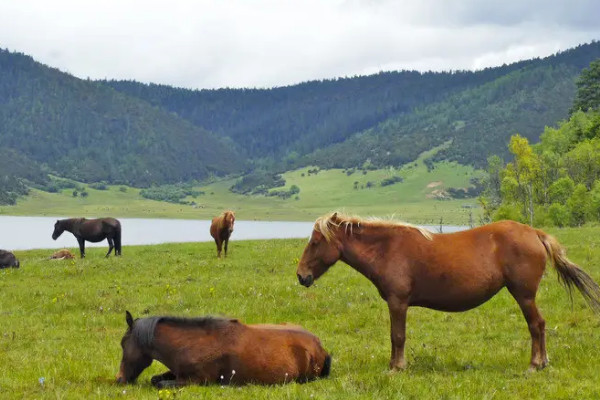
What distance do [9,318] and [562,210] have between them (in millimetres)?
70552

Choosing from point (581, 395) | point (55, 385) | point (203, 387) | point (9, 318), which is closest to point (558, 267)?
point (581, 395)

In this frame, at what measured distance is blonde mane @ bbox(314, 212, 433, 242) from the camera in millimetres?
11055

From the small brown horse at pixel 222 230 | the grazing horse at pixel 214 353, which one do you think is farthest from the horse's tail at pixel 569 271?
the small brown horse at pixel 222 230

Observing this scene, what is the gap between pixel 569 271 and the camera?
1115 centimetres

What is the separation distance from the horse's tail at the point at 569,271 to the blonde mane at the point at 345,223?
2.06 m

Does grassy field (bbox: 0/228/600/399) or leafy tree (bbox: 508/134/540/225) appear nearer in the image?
grassy field (bbox: 0/228/600/399)

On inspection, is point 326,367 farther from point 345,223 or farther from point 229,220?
point 229,220

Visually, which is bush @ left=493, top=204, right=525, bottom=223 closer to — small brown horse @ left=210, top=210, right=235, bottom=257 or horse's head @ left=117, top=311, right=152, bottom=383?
small brown horse @ left=210, top=210, right=235, bottom=257

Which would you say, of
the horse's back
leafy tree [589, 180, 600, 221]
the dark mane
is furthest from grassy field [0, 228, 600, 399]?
leafy tree [589, 180, 600, 221]

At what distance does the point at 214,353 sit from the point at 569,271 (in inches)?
254

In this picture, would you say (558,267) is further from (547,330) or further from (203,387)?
(203,387)

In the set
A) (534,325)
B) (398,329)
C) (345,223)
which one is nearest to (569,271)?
(534,325)

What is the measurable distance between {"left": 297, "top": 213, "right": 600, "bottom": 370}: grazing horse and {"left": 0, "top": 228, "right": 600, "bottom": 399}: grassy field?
106cm

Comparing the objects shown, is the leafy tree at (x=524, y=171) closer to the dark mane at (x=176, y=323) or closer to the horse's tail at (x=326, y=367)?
the horse's tail at (x=326, y=367)
